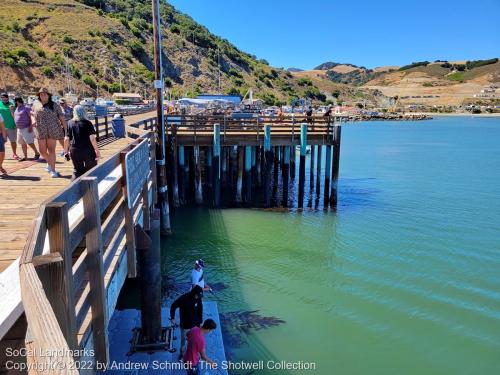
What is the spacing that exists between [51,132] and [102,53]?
241 feet

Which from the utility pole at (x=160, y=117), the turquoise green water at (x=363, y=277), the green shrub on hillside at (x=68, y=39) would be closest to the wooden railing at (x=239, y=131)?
the turquoise green water at (x=363, y=277)

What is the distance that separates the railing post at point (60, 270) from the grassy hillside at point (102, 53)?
58.6 meters

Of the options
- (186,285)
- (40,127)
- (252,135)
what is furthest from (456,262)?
(40,127)

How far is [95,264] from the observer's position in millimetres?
3541

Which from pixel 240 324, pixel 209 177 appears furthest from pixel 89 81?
pixel 240 324

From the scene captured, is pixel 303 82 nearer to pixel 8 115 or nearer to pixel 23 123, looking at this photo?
pixel 23 123

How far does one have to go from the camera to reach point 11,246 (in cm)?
427

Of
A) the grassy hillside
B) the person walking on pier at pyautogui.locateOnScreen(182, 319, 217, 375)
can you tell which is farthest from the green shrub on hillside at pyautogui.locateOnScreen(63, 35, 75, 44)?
the person walking on pier at pyautogui.locateOnScreen(182, 319, 217, 375)

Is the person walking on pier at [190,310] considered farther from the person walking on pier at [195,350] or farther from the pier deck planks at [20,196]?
the pier deck planks at [20,196]

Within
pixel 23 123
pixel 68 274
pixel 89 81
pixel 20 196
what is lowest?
pixel 20 196

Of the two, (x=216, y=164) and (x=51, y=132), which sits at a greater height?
(x=51, y=132)

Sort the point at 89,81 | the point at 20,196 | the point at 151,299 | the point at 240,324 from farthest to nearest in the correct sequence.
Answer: the point at 89,81
the point at 240,324
the point at 151,299
the point at 20,196

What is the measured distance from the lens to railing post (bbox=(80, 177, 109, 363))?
11.1 feet

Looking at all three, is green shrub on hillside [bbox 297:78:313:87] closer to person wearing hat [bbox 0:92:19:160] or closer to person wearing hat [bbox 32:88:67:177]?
person wearing hat [bbox 0:92:19:160]
